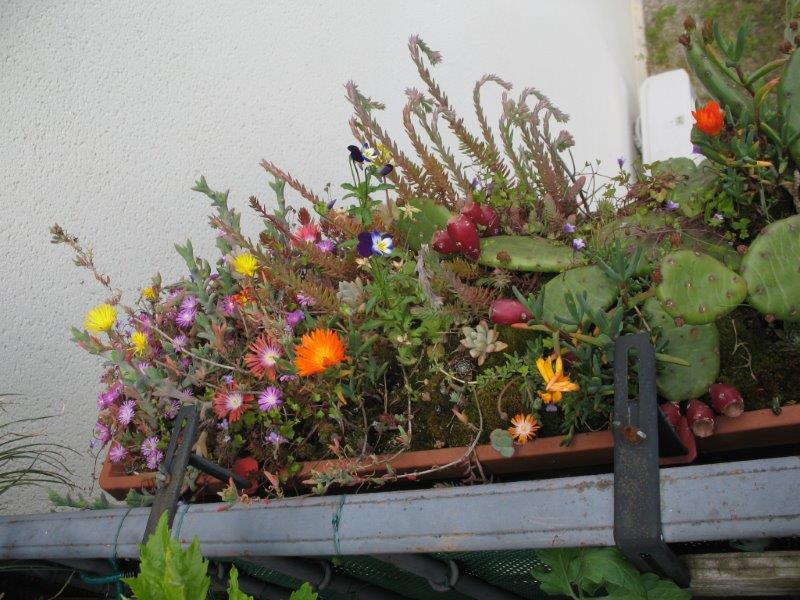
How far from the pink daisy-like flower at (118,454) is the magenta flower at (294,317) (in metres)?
0.41

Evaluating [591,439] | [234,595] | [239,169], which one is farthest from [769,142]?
[239,169]

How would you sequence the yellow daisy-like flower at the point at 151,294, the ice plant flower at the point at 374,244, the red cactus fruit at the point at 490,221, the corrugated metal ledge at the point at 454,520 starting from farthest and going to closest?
the yellow daisy-like flower at the point at 151,294, the red cactus fruit at the point at 490,221, the ice plant flower at the point at 374,244, the corrugated metal ledge at the point at 454,520

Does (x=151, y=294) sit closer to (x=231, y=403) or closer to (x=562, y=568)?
(x=231, y=403)

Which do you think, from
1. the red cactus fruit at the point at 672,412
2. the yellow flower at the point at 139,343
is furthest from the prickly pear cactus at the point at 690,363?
the yellow flower at the point at 139,343

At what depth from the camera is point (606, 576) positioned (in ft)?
→ 2.62

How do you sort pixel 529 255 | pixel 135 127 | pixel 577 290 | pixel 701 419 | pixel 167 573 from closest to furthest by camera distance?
1. pixel 167 573
2. pixel 701 419
3. pixel 577 290
4. pixel 529 255
5. pixel 135 127

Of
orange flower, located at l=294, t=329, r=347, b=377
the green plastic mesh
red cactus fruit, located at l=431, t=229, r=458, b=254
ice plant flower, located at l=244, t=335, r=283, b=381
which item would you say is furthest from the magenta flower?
the green plastic mesh

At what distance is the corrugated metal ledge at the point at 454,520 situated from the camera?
0.63 m

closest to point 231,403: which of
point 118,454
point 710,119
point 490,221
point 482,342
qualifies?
point 118,454

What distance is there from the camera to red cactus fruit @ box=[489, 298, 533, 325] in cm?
102

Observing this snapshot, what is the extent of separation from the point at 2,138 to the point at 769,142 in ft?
4.63

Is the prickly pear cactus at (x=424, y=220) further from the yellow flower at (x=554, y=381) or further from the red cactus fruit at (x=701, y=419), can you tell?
the red cactus fruit at (x=701, y=419)

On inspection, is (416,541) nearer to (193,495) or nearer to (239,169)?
(193,495)

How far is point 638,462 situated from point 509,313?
38 cm
